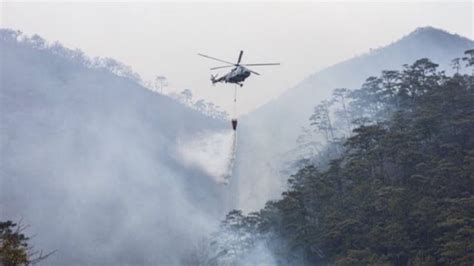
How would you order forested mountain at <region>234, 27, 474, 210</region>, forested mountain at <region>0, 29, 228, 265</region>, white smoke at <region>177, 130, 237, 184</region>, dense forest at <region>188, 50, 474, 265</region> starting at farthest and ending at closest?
white smoke at <region>177, 130, 237, 184</region>
forested mountain at <region>234, 27, 474, 210</region>
forested mountain at <region>0, 29, 228, 265</region>
dense forest at <region>188, 50, 474, 265</region>

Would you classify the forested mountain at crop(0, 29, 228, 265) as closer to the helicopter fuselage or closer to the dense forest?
the dense forest

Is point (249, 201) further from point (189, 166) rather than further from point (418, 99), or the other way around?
point (418, 99)

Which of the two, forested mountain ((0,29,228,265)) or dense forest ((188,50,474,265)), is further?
forested mountain ((0,29,228,265))

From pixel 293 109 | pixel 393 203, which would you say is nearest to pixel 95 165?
pixel 293 109

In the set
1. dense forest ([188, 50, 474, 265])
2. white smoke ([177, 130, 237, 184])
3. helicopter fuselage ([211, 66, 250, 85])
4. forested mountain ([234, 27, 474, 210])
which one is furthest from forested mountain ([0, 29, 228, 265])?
helicopter fuselage ([211, 66, 250, 85])

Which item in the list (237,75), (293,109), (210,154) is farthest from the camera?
(293,109)

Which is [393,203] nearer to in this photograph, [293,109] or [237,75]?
[237,75]

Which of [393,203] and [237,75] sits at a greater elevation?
[237,75]
